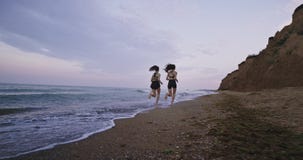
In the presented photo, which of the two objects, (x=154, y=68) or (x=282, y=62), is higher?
(x=282, y=62)

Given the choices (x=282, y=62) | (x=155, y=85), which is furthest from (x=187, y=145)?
(x=282, y=62)

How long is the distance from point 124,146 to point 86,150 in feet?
2.18

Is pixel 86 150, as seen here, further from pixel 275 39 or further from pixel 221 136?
pixel 275 39

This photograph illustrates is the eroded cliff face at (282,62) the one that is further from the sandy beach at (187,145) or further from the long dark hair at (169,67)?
the sandy beach at (187,145)

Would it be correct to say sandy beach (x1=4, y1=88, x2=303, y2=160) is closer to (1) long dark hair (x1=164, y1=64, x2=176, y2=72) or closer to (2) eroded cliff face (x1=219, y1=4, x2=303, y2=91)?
(1) long dark hair (x1=164, y1=64, x2=176, y2=72)

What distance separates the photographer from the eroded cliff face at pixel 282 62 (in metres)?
20.4

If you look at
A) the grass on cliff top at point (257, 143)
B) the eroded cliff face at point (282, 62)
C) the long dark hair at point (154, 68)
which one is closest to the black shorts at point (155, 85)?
the long dark hair at point (154, 68)

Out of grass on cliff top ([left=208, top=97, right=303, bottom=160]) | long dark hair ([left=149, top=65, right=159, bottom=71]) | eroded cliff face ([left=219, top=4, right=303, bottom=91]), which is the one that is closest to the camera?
grass on cliff top ([left=208, top=97, right=303, bottom=160])

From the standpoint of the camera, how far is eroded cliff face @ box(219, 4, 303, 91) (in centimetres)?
2036

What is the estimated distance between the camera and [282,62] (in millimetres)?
22031

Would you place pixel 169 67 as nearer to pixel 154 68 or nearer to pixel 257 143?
pixel 154 68

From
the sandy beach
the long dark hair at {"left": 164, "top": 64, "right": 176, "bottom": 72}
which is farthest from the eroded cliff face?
the sandy beach

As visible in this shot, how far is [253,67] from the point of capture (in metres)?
28.6

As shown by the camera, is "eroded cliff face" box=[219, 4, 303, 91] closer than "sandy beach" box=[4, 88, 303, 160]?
No
